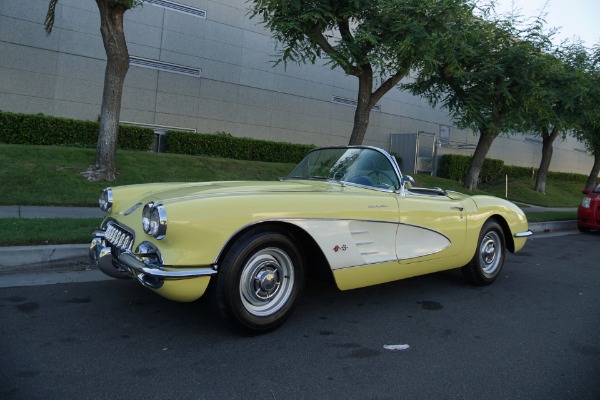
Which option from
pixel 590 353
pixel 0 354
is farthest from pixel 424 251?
pixel 0 354

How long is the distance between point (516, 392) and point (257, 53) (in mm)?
17038

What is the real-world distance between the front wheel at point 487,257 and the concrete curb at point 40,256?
167 inches

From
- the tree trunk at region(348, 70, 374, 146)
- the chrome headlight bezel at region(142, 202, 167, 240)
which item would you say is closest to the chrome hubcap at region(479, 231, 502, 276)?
the chrome headlight bezel at region(142, 202, 167, 240)

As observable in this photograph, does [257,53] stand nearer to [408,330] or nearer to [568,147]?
[408,330]

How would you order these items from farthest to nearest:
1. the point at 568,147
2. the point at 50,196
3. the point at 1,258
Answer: the point at 568,147, the point at 50,196, the point at 1,258

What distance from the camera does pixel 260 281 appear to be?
3059 millimetres

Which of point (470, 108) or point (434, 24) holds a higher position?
point (434, 24)

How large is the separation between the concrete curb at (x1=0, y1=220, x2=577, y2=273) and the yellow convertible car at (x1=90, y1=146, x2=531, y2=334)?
1318mm

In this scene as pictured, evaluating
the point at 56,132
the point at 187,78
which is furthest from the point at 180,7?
the point at 56,132

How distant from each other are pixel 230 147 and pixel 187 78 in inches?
128

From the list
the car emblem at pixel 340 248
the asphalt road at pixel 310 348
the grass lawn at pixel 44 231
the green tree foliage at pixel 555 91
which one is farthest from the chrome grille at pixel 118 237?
the green tree foliage at pixel 555 91

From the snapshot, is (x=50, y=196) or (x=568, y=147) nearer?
(x=50, y=196)

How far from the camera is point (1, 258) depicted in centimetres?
438

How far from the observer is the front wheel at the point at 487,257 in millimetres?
4695
